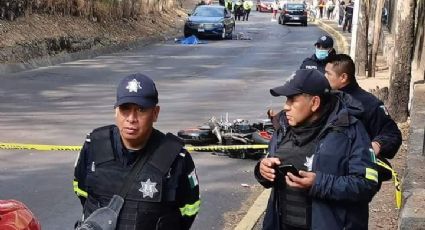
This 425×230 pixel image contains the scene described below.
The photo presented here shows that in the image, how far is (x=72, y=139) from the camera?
993cm

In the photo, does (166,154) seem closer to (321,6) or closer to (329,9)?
(329,9)

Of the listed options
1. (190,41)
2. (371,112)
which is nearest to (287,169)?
(371,112)

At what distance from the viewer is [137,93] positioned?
313 cm

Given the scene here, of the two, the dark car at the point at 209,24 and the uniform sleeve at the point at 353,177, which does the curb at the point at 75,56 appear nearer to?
the dark car at the point at 209,24

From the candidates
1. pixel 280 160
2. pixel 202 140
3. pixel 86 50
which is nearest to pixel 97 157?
pixel 280 160

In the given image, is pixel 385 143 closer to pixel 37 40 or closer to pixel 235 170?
pixel 235 170

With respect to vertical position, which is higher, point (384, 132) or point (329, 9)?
point (384, 132)

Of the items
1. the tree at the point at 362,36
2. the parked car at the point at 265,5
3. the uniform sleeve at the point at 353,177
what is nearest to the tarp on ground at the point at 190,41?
the tree at the point at 362,36

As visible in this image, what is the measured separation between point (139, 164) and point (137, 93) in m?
0.31

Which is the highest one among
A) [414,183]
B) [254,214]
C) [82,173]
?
[82,173]

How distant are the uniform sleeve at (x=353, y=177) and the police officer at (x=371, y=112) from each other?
1.50 meters

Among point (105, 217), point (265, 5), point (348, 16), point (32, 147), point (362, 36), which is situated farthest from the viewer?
point (265, 5)

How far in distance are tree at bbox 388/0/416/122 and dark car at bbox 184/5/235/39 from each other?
21497 mm

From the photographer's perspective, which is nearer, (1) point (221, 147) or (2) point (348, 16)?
(1) point (221, 147)
